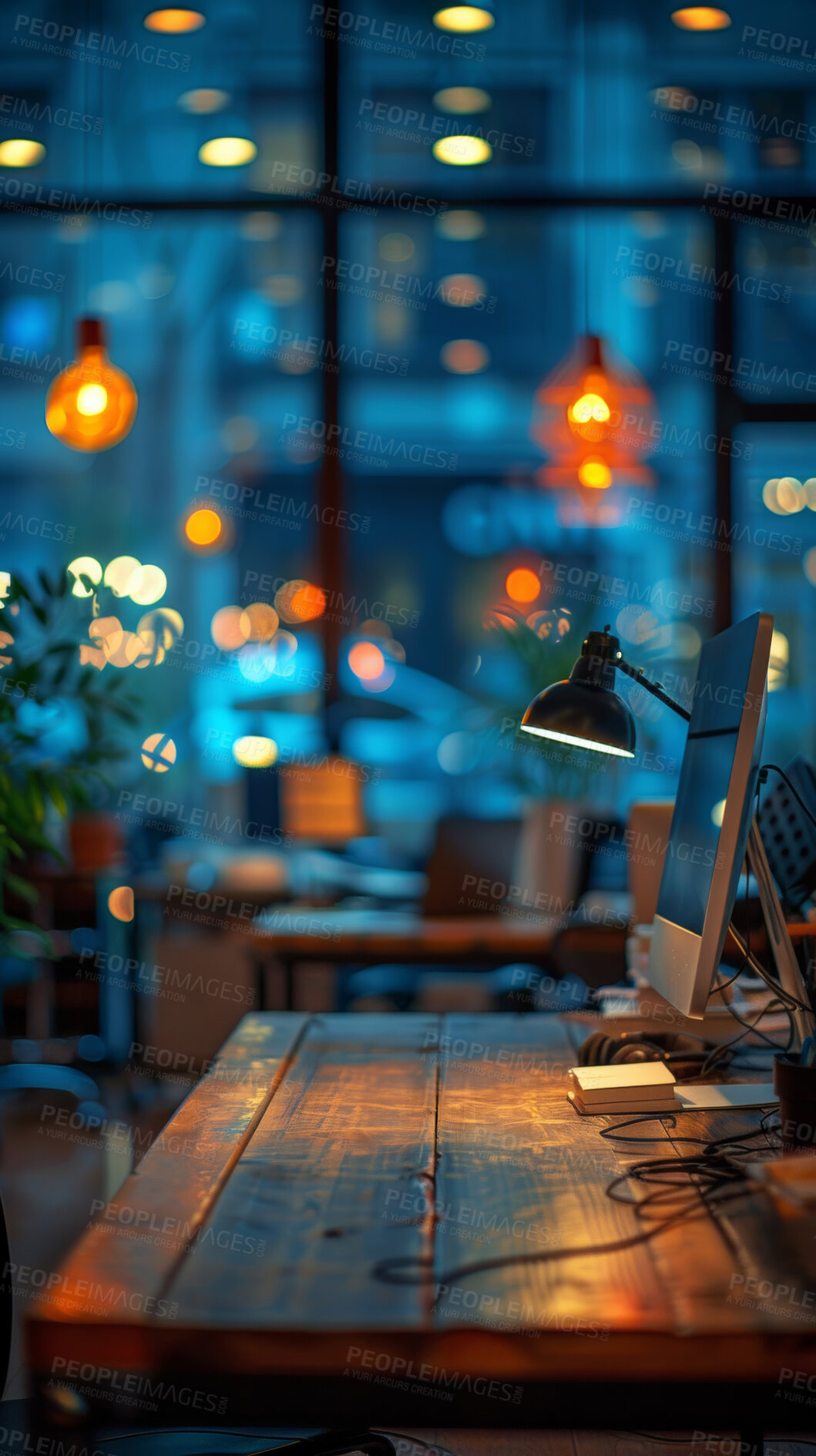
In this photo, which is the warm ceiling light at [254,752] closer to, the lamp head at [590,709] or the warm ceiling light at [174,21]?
the warm ceiling light at [174,21]

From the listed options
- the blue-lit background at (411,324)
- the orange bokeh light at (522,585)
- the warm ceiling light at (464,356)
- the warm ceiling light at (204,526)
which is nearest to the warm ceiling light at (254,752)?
the blue-lit background at (411,324)

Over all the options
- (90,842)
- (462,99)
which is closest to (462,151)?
(462,99)

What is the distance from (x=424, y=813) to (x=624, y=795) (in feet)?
3.09

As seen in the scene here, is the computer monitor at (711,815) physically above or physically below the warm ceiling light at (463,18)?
below

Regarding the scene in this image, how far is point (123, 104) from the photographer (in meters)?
6.16

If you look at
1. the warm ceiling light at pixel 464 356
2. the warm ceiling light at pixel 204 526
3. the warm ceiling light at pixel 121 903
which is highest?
the warm ceiling light at pixel 464 356

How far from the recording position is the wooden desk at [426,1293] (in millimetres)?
957

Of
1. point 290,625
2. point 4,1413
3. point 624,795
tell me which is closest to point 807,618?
point 624,795

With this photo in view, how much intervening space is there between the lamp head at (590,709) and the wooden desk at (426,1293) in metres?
0.56

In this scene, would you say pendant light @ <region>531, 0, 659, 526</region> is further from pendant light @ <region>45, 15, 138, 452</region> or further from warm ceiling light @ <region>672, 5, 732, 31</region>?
pendant light @ <region>45, 15, 138, 452</region>

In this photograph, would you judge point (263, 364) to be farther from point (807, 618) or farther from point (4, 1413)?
point (4, 1413)

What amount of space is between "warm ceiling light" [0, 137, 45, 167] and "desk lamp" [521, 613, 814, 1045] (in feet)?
17.6

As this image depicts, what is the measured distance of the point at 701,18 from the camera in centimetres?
610

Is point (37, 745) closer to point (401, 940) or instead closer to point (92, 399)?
point (401, 940)
